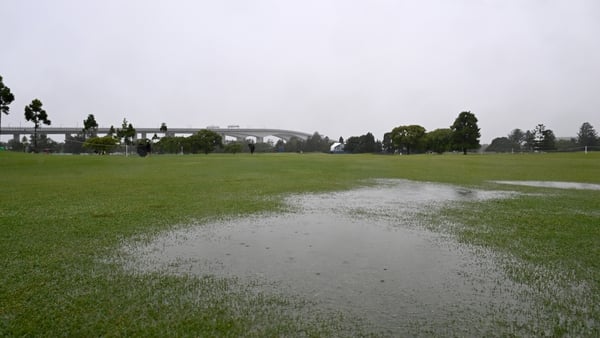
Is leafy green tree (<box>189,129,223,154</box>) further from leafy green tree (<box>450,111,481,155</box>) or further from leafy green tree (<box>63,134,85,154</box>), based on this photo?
leafy green tree (<box>450,111,481,155</box>)

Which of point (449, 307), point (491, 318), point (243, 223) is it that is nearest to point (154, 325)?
point (449, 307)

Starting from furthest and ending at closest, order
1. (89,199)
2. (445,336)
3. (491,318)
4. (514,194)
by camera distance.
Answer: (514,194) → (89,199) → (491,318) → (445,336)

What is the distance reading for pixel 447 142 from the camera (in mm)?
80188

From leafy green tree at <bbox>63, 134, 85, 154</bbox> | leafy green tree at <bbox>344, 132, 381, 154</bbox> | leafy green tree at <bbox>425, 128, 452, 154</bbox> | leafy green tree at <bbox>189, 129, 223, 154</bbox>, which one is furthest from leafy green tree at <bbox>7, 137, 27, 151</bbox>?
leafy green tree at <bbox>425, 128, 452, 154</bbox>

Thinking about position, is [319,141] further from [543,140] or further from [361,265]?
[361,265]

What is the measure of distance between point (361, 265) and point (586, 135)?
5006 inches

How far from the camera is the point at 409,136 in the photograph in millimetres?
89125

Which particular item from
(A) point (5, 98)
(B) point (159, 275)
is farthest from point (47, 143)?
(B) point (159, 275)

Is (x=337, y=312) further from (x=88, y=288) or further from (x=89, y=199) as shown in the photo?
(x=89, y=199)

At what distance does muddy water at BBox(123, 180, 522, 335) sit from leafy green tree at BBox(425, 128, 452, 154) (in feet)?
260

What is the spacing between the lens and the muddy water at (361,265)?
11.1 feet

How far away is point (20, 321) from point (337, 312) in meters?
2.75

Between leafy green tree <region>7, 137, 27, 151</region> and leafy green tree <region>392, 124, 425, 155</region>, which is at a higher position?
leafy green tree <region>392, 124, 425, 155</region>

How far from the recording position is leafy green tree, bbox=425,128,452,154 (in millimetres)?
81688
